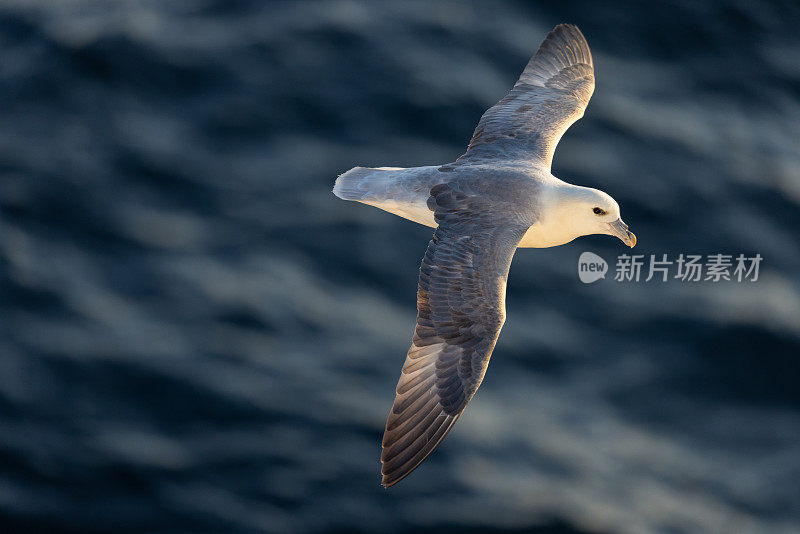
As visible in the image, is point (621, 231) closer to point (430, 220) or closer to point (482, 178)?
point (482, 178)

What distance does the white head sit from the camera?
8.00 metres

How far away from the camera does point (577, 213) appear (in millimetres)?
8023

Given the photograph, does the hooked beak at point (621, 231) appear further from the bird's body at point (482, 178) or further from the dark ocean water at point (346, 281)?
the dark ocean water at point (346, 281)

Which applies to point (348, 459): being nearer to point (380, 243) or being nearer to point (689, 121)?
point (380, 243)

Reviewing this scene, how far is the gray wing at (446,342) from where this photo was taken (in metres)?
7.34

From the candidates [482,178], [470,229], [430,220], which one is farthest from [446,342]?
[482,178]

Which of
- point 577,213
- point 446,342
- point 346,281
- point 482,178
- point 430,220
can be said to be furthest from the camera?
point 346,281

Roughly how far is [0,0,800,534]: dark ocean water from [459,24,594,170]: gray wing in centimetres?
166

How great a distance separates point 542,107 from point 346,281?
7.65 ft

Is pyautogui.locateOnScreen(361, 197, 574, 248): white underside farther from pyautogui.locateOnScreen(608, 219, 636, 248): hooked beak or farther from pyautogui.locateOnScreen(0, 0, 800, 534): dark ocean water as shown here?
pyautogui.locateOnScreen(0, 0, 800, 534): dark ocean water

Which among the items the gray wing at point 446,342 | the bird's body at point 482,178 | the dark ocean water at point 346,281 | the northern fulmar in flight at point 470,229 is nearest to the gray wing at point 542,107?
the northern fulmar in flight at point 470,229

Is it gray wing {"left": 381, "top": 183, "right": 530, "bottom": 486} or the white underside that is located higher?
the white underside

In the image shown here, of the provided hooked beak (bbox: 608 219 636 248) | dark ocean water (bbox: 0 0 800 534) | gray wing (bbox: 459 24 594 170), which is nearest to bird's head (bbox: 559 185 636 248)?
hooked beak (bbox: 608 219 636 248)

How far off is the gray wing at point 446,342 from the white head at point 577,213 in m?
0.48
